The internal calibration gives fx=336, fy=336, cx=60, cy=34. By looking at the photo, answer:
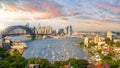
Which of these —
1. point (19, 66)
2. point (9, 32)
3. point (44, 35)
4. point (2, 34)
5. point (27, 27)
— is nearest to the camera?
point (19, 66)

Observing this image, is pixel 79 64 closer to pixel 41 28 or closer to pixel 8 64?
pixel 8 64

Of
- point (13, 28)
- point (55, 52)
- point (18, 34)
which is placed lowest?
point (55, 52)

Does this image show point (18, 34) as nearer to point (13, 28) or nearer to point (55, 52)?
point (13, 28)

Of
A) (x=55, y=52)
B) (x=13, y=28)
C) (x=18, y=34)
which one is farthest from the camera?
(x=18, y=34)

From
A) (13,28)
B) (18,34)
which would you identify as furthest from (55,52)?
(18,34)

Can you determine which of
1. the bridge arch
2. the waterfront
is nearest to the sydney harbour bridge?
the bridge arch

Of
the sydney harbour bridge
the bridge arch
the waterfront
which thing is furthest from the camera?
the sydney harbour bridge

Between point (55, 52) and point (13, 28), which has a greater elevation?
point (13, 28)

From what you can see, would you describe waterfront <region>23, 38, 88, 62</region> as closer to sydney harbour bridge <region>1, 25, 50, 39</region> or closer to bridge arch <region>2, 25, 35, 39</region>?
bridge arch <region>2, 25, 35, 39</region>

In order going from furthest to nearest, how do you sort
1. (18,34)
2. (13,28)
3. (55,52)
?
(18,34) → (13,28) → (55,52)

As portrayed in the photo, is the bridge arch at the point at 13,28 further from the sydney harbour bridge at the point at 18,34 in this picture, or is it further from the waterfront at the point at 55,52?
the waterfront at the point at 55,52

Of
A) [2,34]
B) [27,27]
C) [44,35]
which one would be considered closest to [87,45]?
[2,34]
